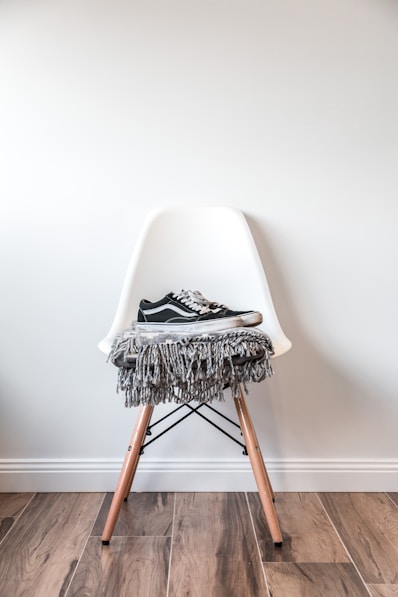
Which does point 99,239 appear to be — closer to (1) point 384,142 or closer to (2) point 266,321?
(2) point 266,321

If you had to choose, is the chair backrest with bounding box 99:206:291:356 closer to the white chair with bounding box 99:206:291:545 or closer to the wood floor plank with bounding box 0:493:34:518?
the white chair with bounding box 99:206:291:545

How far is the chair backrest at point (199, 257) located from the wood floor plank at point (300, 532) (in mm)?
568

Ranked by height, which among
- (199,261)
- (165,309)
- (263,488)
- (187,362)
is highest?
(199,261)

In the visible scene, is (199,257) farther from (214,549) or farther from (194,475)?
(214,549)

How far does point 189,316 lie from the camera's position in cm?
129

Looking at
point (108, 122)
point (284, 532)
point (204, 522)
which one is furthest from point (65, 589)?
point (108, 122)

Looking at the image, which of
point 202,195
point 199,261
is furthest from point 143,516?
point 202,195

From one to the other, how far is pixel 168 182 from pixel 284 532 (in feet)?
3.35

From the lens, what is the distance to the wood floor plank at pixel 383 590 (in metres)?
1.08

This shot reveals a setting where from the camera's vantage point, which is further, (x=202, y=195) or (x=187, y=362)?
(x=202, y=195)

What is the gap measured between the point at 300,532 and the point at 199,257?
781mm

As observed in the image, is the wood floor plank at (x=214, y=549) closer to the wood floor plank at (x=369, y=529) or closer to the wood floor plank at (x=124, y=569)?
the wood floor plank at (x=124, y=569)

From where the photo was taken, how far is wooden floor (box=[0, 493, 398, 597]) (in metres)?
1.12

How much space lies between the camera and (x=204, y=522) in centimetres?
140
